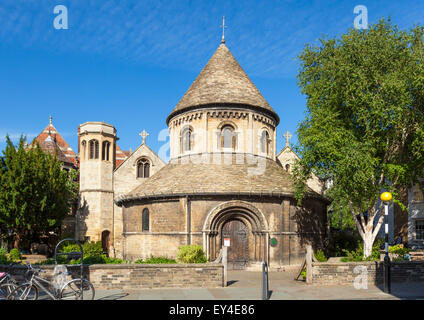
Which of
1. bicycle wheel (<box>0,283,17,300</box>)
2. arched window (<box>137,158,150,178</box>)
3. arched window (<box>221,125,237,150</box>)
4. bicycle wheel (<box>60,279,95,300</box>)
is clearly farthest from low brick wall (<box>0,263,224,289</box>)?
arched window (<box>137,158,150,178</box>)

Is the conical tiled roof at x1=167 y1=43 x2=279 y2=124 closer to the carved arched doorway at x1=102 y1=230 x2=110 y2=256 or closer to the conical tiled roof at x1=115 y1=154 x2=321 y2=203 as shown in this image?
the conical tiled roof at x1=115 y1=154 x2=321 y2=203

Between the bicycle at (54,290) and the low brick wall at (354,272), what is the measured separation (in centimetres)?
900

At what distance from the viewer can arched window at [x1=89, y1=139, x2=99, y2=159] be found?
1334 inches

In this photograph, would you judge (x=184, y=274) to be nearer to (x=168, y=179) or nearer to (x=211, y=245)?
(x=211, y=245)

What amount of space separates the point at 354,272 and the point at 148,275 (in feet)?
27.8

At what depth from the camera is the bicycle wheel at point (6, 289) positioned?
36.0 feet

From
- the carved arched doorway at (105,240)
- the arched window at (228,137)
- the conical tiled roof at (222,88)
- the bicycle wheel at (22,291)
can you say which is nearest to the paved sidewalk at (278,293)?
the bicycle wheel at (22,291)

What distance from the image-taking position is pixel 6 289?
11.4 metres

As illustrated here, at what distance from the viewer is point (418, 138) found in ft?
60.8

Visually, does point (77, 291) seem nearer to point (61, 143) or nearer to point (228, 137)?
point (228, 137)

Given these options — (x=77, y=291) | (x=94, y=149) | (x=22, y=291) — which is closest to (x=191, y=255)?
(x=77, y=291)

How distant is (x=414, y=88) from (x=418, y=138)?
245cm

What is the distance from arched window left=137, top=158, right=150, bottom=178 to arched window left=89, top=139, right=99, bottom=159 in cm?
393
